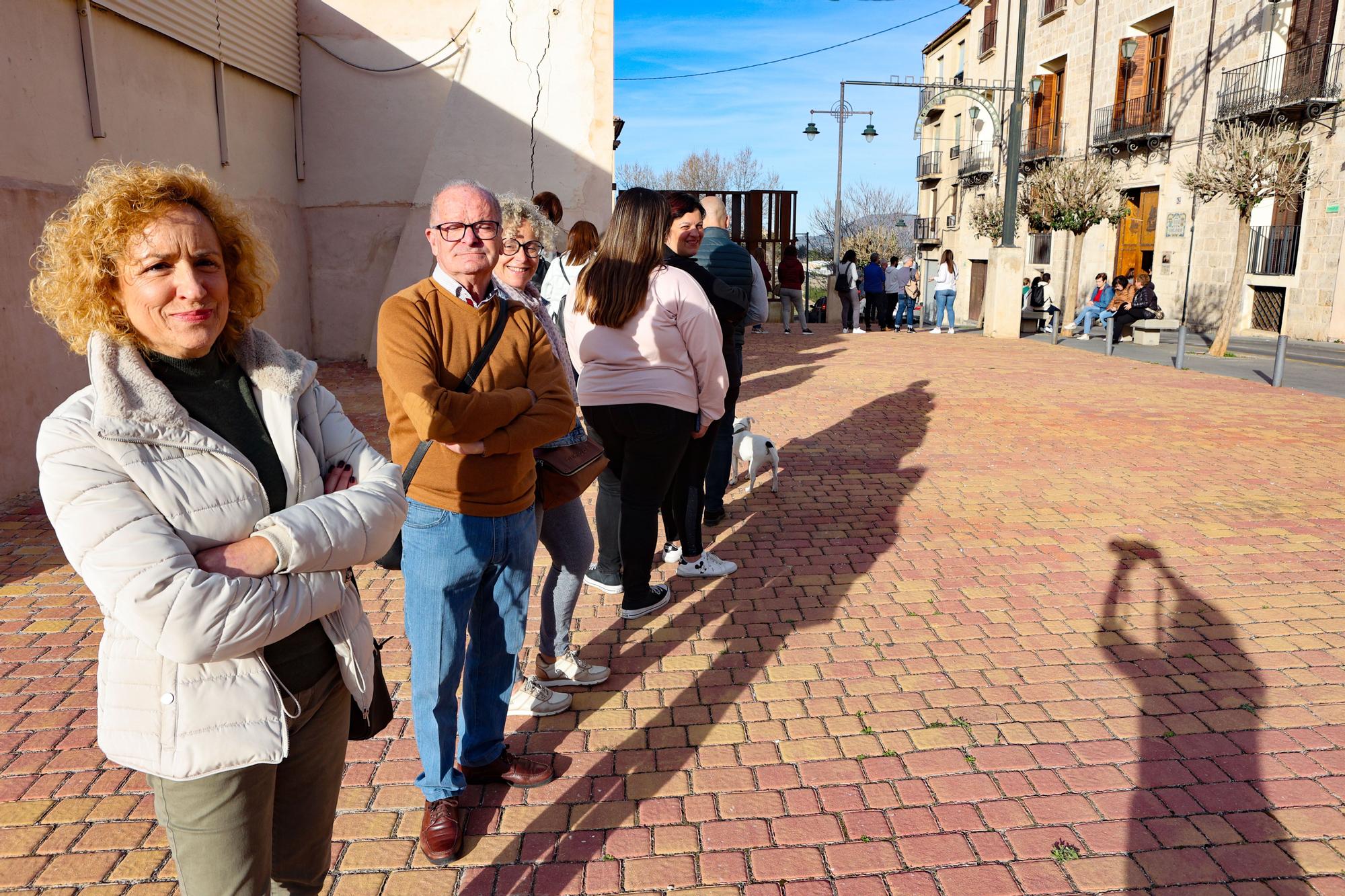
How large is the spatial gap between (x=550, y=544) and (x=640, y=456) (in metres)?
0.66

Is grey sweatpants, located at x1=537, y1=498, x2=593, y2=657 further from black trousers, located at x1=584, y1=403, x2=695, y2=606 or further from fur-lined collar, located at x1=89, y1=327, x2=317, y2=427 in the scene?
fur-lined collar, located at x1=89, y1=327, x2=317, y2=427

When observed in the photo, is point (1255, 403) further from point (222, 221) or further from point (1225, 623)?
point (222, 221)

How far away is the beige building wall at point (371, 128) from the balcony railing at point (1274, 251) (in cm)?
1828

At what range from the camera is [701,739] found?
3.43 metres

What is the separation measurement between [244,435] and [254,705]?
516 mm

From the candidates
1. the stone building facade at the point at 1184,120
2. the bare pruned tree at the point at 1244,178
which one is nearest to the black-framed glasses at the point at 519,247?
the bare pruned tree at the point at 1244,178

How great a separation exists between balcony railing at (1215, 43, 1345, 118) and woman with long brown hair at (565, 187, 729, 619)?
22060 mm

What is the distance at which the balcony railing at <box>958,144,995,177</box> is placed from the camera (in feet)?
121

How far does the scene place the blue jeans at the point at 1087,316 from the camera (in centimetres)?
2012

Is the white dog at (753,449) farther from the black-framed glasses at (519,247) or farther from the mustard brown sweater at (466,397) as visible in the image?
the mustard brown sweater at (466,397)

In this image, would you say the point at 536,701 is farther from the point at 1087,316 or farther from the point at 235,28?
the point at 1087,316

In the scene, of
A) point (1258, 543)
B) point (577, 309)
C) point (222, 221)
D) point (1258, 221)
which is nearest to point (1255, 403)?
point (1258, 543)

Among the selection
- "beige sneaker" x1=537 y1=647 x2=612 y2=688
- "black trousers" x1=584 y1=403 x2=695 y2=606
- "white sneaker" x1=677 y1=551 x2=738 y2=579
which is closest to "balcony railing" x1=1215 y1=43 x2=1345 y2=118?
"white sneaker" x1=677 y1=551 x2=738 y2=579

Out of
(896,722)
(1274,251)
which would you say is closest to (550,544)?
(896,722)
